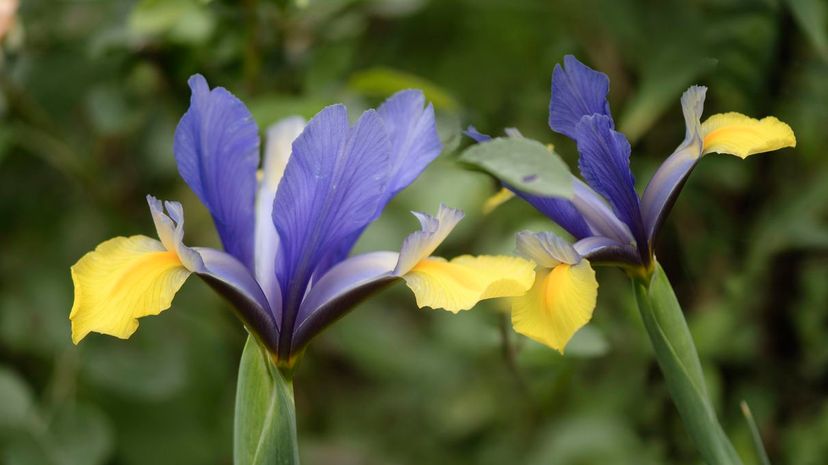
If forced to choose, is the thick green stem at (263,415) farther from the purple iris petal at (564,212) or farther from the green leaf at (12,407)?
the green leaf at (12,407)

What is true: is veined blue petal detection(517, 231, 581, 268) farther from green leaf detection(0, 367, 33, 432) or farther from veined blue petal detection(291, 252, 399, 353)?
green leaf detection(0, 367, 33, 432)

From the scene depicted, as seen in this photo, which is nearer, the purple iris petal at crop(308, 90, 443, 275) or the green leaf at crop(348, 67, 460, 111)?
the purple iris petal at crop(308, 90, 443, 275)

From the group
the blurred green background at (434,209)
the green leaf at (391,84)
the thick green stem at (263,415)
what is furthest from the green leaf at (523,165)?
the green leaf at (391,84)

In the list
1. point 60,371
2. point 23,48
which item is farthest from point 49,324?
point 23,48

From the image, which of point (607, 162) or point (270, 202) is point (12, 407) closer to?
point (270, 202)

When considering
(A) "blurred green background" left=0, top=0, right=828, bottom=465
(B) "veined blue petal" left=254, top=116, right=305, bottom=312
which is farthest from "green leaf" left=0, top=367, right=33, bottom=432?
(B) "veined blue petal" left=254, top=116, right=305, bottom=312

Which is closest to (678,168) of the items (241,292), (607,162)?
(607,162)
